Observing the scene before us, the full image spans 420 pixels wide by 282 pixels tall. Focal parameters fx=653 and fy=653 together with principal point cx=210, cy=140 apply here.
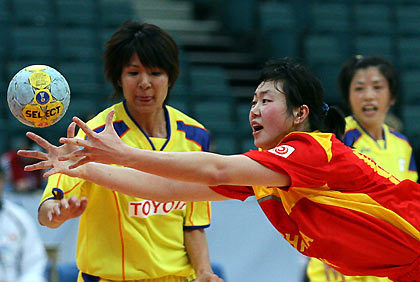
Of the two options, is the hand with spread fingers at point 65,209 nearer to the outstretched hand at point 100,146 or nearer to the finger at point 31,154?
the finger at point 31,154

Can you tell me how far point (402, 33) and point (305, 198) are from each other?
31.7 feet

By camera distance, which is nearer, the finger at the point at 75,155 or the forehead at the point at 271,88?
the finger at the point at 75,155

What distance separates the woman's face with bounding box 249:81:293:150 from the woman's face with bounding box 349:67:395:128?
5.52 feet

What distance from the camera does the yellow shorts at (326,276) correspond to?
159 inches

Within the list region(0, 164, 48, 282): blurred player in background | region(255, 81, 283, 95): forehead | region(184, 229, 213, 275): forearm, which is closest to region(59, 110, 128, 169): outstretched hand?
region(255, 81, 283, 95): forehead

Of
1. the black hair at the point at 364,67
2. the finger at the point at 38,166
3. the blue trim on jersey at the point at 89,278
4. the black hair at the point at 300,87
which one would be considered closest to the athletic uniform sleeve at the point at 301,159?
the black hair at the point at 300,87

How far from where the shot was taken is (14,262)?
5.20 metres

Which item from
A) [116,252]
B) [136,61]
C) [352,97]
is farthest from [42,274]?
[352,97]

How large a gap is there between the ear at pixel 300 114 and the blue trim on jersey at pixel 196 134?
2.97 ft

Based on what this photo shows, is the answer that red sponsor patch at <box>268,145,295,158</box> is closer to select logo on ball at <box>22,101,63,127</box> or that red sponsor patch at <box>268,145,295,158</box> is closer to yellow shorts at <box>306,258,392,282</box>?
select logo on ball at <box>22,101,63,127</box>

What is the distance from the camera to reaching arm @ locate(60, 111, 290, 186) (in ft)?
7.97

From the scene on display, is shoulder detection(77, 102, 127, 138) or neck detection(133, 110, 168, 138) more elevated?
shoulder detection(77, 102, 127, 138)

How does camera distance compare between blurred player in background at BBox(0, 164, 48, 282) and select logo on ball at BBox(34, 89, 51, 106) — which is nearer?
select logo on ball at BBox(34, 89, 51, 106)

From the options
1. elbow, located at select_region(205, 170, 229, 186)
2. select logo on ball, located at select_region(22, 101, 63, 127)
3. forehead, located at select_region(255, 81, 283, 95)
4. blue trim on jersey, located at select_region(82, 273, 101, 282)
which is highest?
forehead, located at select_region(255, 81, 283, 95)
